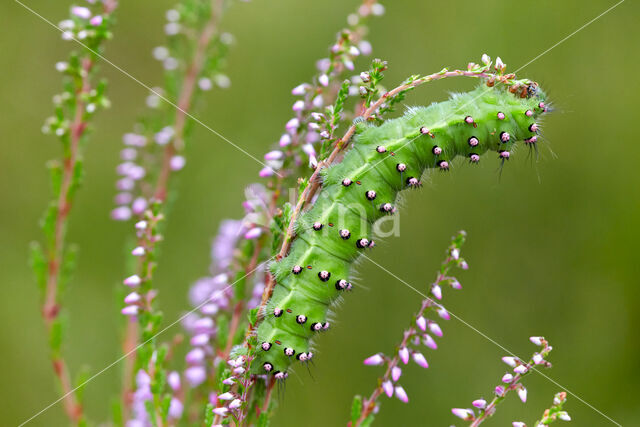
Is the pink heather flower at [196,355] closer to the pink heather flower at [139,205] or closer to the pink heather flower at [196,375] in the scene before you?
the pink heather flower at [196,375]

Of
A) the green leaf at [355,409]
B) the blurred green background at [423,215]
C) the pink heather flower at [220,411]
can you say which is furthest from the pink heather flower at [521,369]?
the blurred green background at [423,215]

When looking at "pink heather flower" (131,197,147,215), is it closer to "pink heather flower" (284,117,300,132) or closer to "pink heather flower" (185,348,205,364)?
"pink heather flower" (185,348,205,364)

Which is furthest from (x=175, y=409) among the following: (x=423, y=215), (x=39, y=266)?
(x=423, y=215)

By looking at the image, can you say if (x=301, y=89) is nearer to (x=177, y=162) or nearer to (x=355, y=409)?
(x=177, y=162)

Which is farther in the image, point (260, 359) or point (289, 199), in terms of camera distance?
point (289, 199)

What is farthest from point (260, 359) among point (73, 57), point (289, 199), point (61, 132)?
point (73, 57)

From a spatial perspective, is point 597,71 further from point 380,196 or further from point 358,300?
point 380,196

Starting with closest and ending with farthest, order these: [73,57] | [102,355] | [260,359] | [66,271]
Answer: [260,359]
[73,57]
[66,271]
[102,355]

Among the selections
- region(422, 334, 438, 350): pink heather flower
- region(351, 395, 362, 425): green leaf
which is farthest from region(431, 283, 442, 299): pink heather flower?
region(351, 395, 362, 425): green leaf
